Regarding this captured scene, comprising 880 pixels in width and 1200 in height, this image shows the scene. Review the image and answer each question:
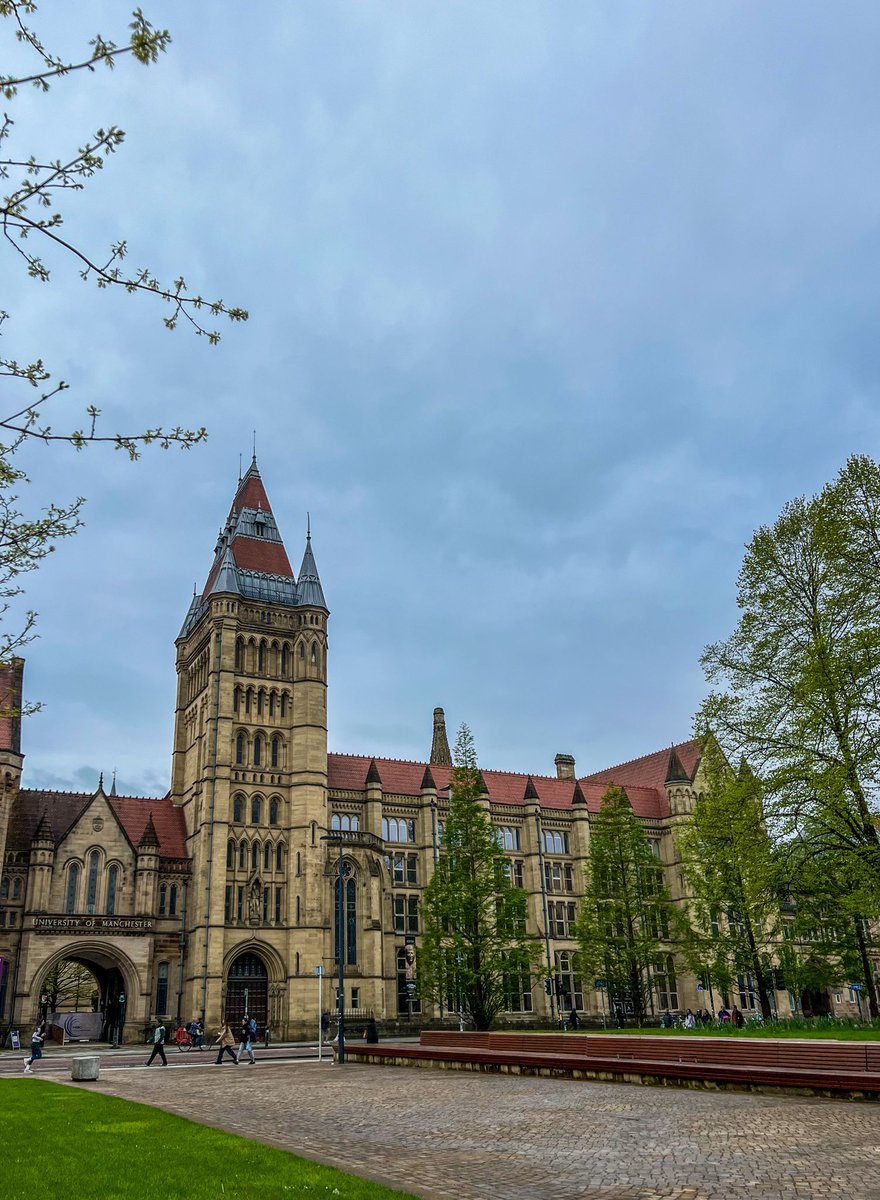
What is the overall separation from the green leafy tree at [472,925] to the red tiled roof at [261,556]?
26225mm

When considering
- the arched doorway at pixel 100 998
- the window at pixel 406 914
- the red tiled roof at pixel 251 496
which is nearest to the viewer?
the arched doorway at pixel 100 998

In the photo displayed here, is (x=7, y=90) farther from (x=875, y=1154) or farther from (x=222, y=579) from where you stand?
(x=222, y=579)

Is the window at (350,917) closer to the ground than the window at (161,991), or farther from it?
farther from it

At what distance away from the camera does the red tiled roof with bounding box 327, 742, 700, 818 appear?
2699 inches

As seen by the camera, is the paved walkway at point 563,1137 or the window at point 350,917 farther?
the window at point 350,917

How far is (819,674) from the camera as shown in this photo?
1065 inches

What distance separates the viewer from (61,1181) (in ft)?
34.6

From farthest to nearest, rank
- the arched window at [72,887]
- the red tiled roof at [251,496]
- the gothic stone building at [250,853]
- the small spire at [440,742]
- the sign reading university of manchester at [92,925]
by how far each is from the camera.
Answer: the small spire at [440,742] → the red tiled roof at [251,496] → the arched window at [72,887] → the gothic stone building at [250,853] → the sign reading university of manchester at [92,925]

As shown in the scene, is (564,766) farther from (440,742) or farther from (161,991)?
(161,991)

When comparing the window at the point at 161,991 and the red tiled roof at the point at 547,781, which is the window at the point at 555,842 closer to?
the red tiled roof at the point at 547,781

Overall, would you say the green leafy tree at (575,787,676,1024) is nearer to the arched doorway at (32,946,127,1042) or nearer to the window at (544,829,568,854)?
the window at (544,829,568,854)

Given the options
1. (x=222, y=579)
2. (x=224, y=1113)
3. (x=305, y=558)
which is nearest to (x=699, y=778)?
(x=305, y=558)

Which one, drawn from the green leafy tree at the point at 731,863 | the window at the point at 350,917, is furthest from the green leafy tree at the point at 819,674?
the window at the point at 350,917

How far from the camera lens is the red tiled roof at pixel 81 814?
55.5 m
